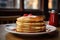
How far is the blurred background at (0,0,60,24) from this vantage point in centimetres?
269

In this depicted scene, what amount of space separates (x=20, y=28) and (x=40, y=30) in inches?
4.9

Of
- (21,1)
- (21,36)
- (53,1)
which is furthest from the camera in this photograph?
(53,1)

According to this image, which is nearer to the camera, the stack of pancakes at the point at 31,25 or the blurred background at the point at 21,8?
the stack of pancakes at the point at 31,25

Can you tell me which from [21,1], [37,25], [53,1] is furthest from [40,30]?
[53,1]

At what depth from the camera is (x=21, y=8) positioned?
8.91ft

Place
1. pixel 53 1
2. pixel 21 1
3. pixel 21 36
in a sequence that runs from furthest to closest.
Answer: pixel 53 1 < pixel 21 1 < pixel 21 36

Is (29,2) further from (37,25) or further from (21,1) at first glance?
(37,25)

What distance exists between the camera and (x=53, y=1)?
2965 millimetres

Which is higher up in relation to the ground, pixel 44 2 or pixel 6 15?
pixel 44 2

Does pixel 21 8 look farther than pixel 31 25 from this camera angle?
Yes

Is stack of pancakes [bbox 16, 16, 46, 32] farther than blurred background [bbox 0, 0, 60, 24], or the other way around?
blurred background [bbox 0, 0, 60, 24]

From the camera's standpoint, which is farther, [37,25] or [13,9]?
[13,9]

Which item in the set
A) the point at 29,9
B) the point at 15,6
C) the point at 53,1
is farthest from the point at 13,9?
the point at 53,1

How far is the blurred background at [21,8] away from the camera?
269 centimetres
